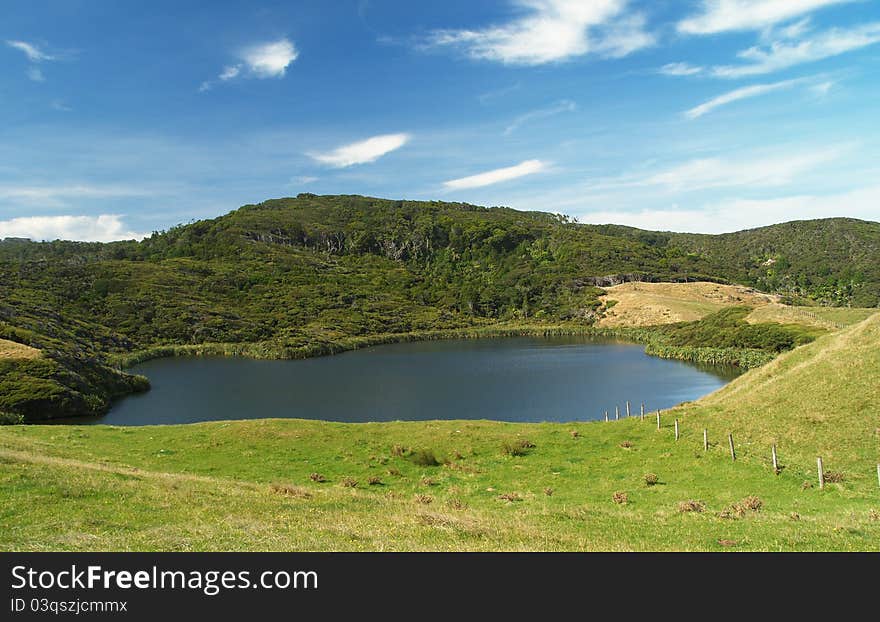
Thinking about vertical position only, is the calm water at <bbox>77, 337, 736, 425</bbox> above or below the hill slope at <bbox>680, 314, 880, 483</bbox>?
below

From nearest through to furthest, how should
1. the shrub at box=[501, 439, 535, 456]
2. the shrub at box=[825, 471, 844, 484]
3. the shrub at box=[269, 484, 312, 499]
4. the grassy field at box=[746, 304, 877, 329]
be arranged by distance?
the shrub at box=[269, 484, 312, 499] < the shrub at box=[825, 471, 844, 484] < the shrub at box=[501, 439, 535, 456] < the grassy field at box=[746, 304, 877, 329]

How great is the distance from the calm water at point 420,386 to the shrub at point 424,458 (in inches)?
1343

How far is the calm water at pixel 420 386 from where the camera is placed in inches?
2904

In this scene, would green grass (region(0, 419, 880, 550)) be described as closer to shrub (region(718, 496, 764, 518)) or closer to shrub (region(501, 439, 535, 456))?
shrub (region(718, 496, 764, 518))

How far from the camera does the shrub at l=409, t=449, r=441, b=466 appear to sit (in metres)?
33.2

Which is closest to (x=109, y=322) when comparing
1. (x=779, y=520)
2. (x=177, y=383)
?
(x=177, y=383)

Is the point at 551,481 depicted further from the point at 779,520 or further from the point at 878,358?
the point at 878,358

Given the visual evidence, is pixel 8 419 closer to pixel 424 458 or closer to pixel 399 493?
pixel 424 458

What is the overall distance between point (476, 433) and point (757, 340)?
103 meters

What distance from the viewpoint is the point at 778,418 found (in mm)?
32406

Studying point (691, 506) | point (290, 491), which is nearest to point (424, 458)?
point (290, 491)

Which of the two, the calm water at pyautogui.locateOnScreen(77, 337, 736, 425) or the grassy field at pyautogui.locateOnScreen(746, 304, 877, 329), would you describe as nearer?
the calm water at pyautogui.locateOnScreen(77, 337, 736, 425)

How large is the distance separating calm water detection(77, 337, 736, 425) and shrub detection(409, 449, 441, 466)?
34.1 metres

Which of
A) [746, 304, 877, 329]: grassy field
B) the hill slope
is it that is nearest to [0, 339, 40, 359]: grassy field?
the hill slope
